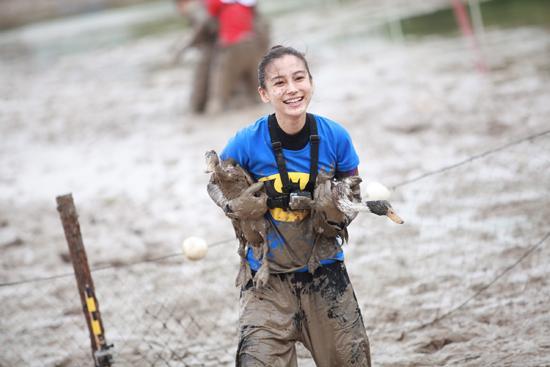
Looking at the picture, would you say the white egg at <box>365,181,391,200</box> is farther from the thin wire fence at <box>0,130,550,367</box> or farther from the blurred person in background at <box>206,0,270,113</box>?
the blurred person in background at <box>206,0,270,113</box>

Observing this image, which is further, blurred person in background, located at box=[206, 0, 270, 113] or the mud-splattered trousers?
blurred person in background, located at box=[206, 0, 270, 113]

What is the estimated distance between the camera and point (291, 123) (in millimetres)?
3076

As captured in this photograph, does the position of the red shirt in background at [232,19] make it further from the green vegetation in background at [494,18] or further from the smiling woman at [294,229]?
the smiling woman at [294,229]

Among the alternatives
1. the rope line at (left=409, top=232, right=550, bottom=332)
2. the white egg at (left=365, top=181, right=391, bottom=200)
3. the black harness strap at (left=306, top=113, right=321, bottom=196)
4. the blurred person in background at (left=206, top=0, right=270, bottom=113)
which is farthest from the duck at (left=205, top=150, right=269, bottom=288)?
the blurred person in background at (left=206, top=0, right=270, bottom=113)

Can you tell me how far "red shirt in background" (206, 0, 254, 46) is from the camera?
9461 millimetres

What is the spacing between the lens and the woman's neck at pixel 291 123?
3.06m

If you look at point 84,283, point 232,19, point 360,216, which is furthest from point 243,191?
point 232,19

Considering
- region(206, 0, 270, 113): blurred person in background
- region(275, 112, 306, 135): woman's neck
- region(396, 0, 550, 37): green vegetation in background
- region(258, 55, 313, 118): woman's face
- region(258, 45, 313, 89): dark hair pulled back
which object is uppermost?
region(396, 0, 550, 37): green vegetation in background

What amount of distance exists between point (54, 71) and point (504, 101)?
981 centimetres

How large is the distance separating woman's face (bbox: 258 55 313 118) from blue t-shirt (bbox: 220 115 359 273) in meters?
0.13

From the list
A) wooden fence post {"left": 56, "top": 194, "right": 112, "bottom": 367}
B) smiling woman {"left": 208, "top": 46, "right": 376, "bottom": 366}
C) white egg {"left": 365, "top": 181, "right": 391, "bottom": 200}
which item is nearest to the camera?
smiling woman {"left": 208, "top": 46, "right": 376, "bottom": 366}

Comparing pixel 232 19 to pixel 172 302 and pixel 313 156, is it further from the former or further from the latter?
pixel 313 156

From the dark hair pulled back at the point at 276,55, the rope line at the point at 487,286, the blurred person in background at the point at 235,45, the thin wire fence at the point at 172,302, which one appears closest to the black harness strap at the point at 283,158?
the dark hair pulled back at the point at 276,55

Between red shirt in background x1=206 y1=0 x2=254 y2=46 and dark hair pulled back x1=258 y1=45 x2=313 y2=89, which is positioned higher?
red shirt in background x1=206 y1=0 x2=254 y2=46
